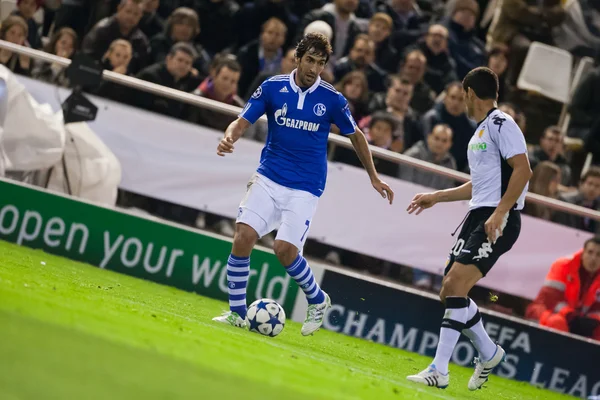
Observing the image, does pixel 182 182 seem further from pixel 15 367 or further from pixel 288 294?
pixel 15 367

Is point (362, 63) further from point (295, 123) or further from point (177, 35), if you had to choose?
point (295, 123)

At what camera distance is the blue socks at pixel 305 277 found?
31.7 ft

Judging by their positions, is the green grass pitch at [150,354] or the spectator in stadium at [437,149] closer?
the green grass pitch at [150,354]

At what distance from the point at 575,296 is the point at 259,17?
6496 mm

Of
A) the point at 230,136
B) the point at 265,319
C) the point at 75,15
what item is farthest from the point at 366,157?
the point at 75,15

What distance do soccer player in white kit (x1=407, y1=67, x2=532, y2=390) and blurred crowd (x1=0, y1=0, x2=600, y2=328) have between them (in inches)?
155

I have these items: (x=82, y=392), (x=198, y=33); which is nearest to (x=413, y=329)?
(x=198, y=33)

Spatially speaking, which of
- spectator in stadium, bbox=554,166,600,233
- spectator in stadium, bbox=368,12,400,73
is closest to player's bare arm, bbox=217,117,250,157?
spectator in stadium, bbox=554,166,600,233

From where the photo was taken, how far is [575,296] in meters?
12.9

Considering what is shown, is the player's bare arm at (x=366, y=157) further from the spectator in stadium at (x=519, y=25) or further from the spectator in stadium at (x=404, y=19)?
the spectator in stadium at (x=519, y=25)

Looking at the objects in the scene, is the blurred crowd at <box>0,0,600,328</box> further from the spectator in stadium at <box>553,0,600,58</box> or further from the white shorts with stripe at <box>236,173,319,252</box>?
the white shorts with stripe at <box>236,173,319,252</box>

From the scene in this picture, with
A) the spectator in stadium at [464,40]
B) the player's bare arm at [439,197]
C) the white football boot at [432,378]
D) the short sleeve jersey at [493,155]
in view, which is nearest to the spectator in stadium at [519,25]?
the spectator in stadium at [464,40]

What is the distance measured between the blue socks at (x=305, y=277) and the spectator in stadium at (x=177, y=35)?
604cm

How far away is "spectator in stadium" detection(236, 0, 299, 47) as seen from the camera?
1645cm
